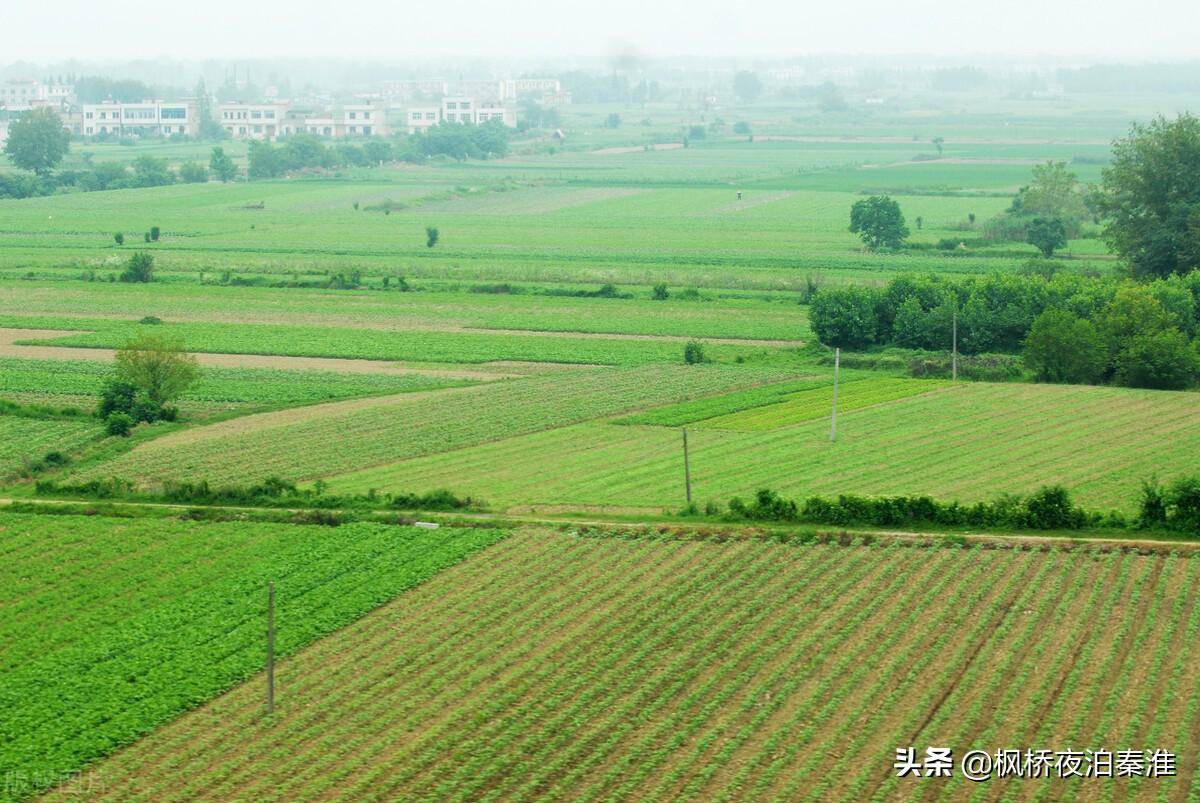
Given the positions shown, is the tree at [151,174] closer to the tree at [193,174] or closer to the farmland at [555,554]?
the tree at [193,174]

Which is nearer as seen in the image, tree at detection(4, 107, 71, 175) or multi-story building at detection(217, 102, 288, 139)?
tree at detection(4, 107, 71, 175)

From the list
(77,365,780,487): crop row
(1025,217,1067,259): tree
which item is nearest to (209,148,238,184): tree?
(1025,217,1067,259): tree

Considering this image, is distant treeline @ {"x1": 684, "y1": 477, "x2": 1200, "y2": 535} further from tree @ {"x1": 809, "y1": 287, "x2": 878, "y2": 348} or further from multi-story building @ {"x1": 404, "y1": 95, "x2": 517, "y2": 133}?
multi-story building @ {"x1": 404, "y1": 95, "x2": 517, "y2": 133}

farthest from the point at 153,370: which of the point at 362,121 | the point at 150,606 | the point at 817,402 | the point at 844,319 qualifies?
the point at 362,121

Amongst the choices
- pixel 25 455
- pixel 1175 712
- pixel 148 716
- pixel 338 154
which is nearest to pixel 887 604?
pixel 1175 712

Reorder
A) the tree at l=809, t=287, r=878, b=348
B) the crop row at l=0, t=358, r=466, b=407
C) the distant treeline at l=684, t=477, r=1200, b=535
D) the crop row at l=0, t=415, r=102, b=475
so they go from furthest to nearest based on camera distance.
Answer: the tree at l=809, t=287, r=878, b=348
the crop row at l=0, t=358, r=466, b=407
the crop row at l=0, t=415, r=102, b=475
the distant treeline at l=684, t=477, r=1200, b=535

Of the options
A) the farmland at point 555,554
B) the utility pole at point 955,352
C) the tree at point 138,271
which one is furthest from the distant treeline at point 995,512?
the tree at point 138,271

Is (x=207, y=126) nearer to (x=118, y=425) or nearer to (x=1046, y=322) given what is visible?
(x=1046, y=322)
